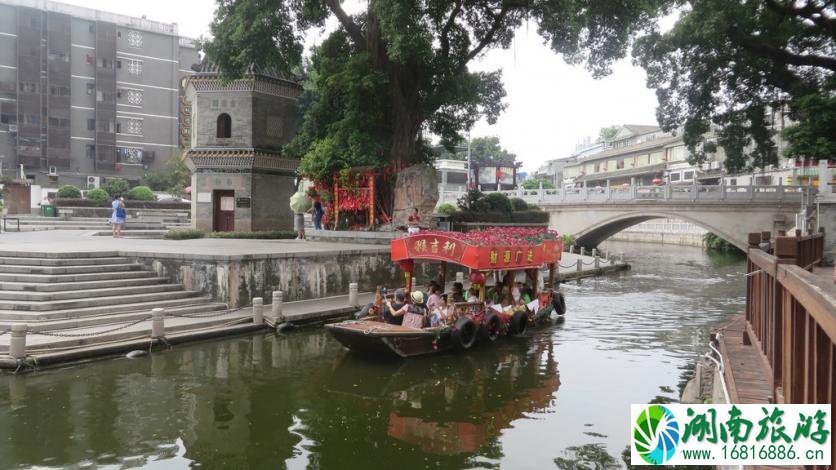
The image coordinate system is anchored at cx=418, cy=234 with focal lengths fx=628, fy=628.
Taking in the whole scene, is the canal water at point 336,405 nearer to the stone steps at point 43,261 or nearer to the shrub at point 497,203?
the stone steps at point 43,261

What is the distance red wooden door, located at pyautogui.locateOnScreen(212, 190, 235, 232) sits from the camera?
25.0 metres

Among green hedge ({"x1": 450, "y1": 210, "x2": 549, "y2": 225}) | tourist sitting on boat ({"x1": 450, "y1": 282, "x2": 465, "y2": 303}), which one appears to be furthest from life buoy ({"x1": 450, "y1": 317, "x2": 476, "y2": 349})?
green hedge ({"x1": 450, "y1": 210, "x2": 549, "y2": 225})

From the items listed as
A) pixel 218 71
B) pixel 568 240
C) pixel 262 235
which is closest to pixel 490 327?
pixel 262 235

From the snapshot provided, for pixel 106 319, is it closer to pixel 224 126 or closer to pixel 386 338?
pixel 386 338

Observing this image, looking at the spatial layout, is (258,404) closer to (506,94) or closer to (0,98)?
(506,94)

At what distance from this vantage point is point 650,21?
24.0 meters

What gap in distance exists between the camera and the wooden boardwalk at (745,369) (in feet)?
20.4

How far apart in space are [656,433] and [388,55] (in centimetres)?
1698

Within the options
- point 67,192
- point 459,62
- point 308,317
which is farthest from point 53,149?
point 308,317

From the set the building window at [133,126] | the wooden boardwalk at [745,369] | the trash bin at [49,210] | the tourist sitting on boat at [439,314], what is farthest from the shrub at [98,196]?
the wooden boardwalk at [745,369]

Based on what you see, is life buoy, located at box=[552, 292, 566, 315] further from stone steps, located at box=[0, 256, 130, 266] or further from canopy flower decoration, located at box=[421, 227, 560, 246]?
stone steps, located at box=[0, 256, 130, 266]

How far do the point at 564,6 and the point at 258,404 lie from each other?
16.5 m

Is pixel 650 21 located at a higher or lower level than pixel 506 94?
higher

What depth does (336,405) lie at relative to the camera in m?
9.54
